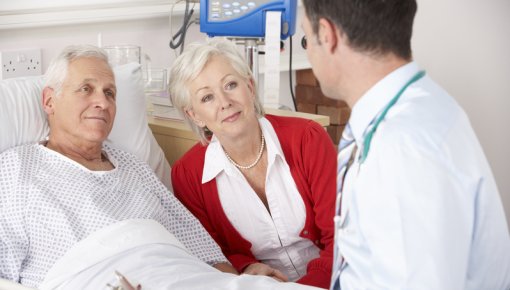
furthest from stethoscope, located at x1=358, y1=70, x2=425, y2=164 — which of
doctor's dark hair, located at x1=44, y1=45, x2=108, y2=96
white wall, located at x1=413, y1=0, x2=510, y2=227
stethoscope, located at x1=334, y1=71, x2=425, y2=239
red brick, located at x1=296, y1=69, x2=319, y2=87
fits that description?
red brick, located at x1=296, y1=69, x2=319, y2=87

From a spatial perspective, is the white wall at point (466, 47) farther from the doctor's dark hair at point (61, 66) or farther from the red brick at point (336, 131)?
the red brick at point (336, 131)

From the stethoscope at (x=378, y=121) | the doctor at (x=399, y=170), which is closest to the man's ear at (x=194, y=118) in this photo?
the doctor at (x=399, y=170)

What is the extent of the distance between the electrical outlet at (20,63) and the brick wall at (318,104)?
1.44 metres

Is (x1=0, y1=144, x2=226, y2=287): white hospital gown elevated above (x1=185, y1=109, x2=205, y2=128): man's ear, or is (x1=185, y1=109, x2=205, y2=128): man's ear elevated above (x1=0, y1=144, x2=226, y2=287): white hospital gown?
(x1=185, y1=109, x2=205, y2=128): man's ear

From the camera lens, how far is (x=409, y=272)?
45.4 inches

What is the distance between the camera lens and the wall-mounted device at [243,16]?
8.85ft

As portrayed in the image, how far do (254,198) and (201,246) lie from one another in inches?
8.0

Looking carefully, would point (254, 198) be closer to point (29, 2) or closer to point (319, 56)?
point (319, 56)

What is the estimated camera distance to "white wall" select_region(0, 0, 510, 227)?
272 cm

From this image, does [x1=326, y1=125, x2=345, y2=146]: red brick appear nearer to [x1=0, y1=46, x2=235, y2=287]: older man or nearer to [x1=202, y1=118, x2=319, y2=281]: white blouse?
[x1=202, y1=118, x2=319, y2=281]: white blouse

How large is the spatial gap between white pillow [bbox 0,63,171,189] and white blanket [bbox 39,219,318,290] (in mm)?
423

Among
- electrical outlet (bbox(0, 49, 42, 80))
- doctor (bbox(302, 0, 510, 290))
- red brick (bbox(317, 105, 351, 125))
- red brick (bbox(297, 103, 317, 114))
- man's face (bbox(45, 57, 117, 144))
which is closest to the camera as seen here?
doctor (bbox(302, 0, 510, 290))

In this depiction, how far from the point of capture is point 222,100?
2.10 meters

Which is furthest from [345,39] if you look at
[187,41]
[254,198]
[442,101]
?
[187,41]
